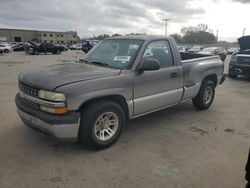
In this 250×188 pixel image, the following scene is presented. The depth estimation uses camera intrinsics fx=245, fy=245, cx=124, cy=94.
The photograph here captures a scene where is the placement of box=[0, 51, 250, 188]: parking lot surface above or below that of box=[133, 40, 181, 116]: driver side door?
→ below

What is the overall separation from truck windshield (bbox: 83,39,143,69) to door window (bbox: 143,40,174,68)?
0.23 m

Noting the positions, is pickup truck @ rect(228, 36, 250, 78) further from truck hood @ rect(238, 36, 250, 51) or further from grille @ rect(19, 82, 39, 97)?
grille @ rect(19, 82, 39, 97)

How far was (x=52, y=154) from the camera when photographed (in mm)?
3740

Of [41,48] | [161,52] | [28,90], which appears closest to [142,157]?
[28,90]

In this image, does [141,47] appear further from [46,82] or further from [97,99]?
[46,82]

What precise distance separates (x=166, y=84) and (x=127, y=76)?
3.42ft

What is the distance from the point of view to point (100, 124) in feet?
12.7

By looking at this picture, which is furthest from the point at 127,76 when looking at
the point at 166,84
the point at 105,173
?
the point at 105,173

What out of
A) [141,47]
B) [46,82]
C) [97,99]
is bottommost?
[97,99]

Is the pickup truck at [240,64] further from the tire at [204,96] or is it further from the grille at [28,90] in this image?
the grille at [28,90]

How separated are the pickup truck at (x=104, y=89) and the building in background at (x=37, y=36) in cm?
9641

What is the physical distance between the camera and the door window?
14.9 feet

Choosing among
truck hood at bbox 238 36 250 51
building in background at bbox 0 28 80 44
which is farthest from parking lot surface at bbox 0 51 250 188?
building in background at bbox 0 28 80 44

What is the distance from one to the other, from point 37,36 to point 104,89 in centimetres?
10703
